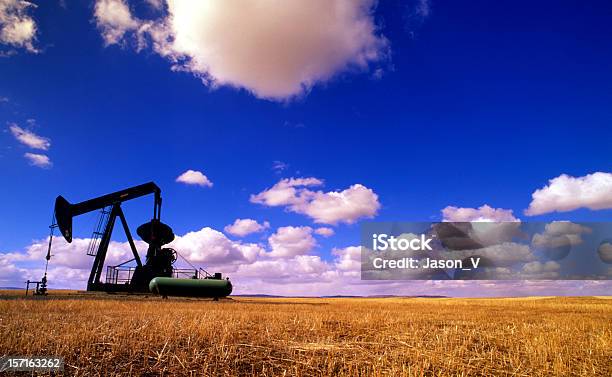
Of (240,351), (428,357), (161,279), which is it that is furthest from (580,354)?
(161,279)

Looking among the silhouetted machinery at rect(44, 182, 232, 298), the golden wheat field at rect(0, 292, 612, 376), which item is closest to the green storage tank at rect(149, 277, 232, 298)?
the silhouetted machinery at rect(44, 182, 232, 298)

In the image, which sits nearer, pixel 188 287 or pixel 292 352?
pixel 292 352

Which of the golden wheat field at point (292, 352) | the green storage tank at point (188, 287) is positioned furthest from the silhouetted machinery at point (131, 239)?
the golden wheat field at point (292, 352)

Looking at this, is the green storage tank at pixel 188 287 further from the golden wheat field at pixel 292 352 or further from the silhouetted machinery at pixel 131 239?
the golden wheat field at pixel 292 352

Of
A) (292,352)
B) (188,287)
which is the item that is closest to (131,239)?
(188,287)

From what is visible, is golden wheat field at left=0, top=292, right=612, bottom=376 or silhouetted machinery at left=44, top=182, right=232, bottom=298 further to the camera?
silhouetted machinery at left=44, top=182, right=232, bottom=298

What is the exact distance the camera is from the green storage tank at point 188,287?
3972cm

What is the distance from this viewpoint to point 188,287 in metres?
39.9

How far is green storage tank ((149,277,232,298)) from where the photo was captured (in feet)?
130

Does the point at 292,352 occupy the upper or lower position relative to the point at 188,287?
lower

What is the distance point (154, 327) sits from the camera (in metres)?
12.6

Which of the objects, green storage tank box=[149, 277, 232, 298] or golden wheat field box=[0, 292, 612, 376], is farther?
green storage tank box=[149, 277, 232, 298]

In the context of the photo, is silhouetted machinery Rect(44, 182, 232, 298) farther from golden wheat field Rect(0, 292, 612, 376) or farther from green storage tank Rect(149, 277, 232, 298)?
golden wheat field Rect(0, 292, 612, 376)

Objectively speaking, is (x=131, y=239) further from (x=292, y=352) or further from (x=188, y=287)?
(x=292, y=352)
